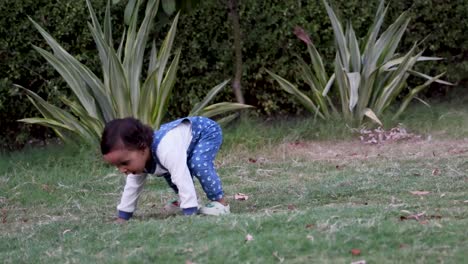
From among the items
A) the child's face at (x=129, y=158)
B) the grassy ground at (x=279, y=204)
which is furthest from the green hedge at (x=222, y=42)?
the child's face at (x=129, y=158)

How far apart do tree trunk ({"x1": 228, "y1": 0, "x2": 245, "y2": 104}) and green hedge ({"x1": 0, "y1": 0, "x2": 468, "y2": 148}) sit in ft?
1.14

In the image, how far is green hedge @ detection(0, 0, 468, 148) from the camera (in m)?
8.76

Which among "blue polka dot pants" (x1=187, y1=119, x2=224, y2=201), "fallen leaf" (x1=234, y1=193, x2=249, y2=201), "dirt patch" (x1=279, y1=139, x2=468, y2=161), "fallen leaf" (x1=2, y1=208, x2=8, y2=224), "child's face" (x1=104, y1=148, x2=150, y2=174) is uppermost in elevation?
"child's face" (x1=104, y1=148, x2=150, y2=174)

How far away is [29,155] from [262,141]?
2.11m

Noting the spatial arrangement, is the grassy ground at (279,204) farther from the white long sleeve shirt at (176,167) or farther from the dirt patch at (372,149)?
the white long sleeve shirt at (176,167)

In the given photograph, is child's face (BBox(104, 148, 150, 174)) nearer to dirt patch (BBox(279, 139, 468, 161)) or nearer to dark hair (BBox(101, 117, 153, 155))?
dark hair (BBox(101, 117, 153, 155))

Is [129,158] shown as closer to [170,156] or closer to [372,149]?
[170,156]

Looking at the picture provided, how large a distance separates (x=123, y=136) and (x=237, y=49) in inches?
166

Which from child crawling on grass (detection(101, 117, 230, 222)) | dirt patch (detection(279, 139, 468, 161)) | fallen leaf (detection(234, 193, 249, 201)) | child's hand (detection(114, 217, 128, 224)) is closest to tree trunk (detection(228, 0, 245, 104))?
dirt patch (detection(279, 139, 468, 161))

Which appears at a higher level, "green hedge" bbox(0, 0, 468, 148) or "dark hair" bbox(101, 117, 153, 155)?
"dark hair" bbox(101, 117, 153, 155)

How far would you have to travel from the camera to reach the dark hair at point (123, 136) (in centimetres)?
478

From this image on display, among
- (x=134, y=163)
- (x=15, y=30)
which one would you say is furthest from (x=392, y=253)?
(x=15, y=30)

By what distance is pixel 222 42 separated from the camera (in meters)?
9.37

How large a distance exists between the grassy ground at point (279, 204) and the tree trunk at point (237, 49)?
13.8 inches
